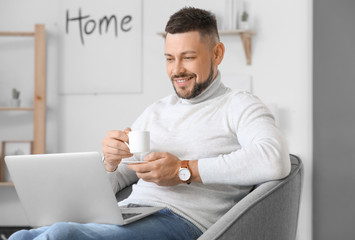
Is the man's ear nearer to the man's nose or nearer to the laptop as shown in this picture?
the man's nose

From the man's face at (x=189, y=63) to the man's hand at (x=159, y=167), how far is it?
13.9 inches

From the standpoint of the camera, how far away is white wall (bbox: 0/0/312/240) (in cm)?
354

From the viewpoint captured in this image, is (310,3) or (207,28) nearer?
(207,28)

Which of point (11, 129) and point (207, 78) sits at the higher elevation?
point (207, 78)

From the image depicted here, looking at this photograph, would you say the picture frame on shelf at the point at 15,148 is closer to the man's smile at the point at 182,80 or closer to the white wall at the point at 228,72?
the white wall at the point at 228,72

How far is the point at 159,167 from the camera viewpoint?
58.7 inches

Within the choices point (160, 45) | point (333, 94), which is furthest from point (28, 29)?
point (333, 94)


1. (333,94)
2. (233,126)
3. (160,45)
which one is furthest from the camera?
(160,45)

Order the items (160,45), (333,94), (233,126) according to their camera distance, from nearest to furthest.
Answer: (233,126) < (333,94) < (160,45)

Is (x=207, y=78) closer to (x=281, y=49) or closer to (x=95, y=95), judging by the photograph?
(x=281, y=49)

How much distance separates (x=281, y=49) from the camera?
11.8ft

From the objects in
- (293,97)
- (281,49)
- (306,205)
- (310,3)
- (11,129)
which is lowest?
(306,205)

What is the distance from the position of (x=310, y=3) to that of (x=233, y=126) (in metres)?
2.11

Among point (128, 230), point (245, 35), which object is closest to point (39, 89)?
point (245, 35)
